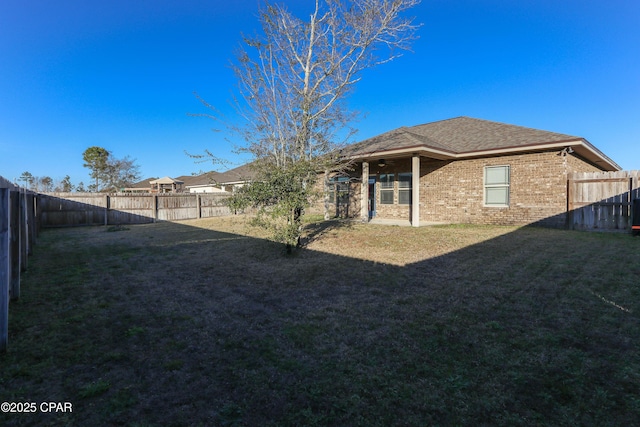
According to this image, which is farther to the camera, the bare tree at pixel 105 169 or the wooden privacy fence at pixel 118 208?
Result: the bare tree at pixel 105 169

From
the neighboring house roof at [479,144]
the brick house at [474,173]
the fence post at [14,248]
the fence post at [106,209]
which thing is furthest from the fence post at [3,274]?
the fence post at [106,209]

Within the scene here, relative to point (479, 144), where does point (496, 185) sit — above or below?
below

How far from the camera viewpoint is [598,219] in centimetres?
1067

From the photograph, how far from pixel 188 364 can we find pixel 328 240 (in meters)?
6.69

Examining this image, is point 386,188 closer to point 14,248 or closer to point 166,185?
point 14,248

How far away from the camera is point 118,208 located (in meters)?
18.8

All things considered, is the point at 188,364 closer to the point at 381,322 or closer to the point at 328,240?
the point at 381,322

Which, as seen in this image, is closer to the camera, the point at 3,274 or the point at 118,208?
the point at 3,274

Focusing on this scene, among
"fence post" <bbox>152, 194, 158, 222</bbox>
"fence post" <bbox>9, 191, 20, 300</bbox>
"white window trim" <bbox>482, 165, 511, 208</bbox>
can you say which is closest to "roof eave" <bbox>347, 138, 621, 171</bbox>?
"white window trim" <bbox>482, 165, 511, 208</bbox>

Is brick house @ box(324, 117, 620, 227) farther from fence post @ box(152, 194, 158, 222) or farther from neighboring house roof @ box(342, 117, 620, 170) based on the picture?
fence post @ box(152, 194, 158, 222)

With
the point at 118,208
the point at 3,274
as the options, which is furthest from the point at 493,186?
the point at 118,208

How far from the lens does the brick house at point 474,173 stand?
11.3 metres

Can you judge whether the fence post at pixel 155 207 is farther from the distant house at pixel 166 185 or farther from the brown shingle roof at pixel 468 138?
the distant house at pixel 166 185

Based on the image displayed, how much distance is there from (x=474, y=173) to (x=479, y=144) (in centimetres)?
119
